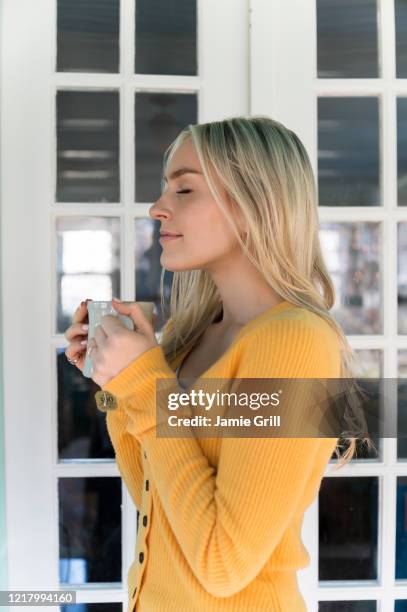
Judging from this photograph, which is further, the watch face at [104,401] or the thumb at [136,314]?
the watch face at [104,401]

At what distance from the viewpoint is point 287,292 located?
856 millimetres

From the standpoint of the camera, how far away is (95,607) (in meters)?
1.61

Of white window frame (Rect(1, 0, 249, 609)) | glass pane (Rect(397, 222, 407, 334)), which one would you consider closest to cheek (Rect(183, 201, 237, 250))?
white window frame (Rect(1, 0, 249, 609))

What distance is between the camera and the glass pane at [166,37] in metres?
1.54

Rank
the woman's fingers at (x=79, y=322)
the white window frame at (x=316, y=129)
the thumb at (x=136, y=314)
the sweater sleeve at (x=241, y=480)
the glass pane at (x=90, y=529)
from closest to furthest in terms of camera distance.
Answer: the sweater sleeve at (x=241, y=480)
the thumb at (x=136, y=314)
the woman's fingers at (x=79, y=322)
the white window frame at (x=316, y=129)
the glass pane at (x=90, y=529)

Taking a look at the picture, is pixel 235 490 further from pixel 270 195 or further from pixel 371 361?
pixel 371 361

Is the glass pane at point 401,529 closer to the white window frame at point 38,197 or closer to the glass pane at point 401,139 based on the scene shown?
the glass pane at point 401,139

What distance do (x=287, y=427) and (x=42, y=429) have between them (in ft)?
3.20

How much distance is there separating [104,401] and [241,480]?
1.19 feet

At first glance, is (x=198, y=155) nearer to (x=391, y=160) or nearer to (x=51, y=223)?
(x=51, y=223)

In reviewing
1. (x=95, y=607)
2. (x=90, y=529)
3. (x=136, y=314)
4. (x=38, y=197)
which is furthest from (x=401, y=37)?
(x=95, y=607)

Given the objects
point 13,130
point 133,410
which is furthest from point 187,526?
point 13,130

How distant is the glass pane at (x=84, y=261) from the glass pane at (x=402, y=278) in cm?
81

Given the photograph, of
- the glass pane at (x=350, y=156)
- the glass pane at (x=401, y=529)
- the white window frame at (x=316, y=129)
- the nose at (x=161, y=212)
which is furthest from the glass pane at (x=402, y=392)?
the nose at (x=161, y=212)
